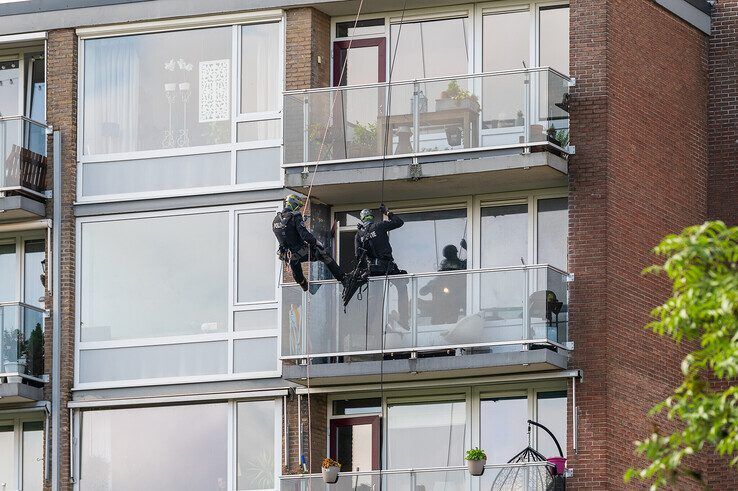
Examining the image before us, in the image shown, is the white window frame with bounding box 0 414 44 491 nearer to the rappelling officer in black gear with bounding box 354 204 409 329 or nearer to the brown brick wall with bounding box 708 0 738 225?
the rappelling officer in black gear with bounding box 354 204 409 329

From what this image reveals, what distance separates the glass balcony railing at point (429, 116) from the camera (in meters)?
31.0

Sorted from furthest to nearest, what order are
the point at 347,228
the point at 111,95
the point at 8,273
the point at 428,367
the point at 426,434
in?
the point at 8,273, the point at 111,95, the point at 347,228, the point at 426,434, the point at 428,367

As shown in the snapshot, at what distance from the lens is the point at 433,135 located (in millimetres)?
31469

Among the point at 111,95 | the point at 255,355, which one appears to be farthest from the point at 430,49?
the point at 255,355

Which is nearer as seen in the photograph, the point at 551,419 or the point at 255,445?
the point at 551,419

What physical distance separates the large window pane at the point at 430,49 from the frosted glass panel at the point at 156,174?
281 cm

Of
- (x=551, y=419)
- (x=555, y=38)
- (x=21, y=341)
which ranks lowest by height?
(x=551, y=419)

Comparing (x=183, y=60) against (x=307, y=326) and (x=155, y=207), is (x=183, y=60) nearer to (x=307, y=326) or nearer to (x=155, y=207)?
(x=155, y=207)

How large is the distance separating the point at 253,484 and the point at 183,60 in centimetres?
622

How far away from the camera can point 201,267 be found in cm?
3275

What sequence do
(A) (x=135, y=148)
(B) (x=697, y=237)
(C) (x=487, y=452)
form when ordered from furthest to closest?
(A) (x=135, y=148) → (C) (x=487, y=452) → (B) (x=697, y=237)

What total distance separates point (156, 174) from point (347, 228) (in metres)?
2.88

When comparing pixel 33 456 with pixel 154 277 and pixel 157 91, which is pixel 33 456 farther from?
pixel 157 91

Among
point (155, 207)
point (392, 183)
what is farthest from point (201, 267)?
point (392, 183)
